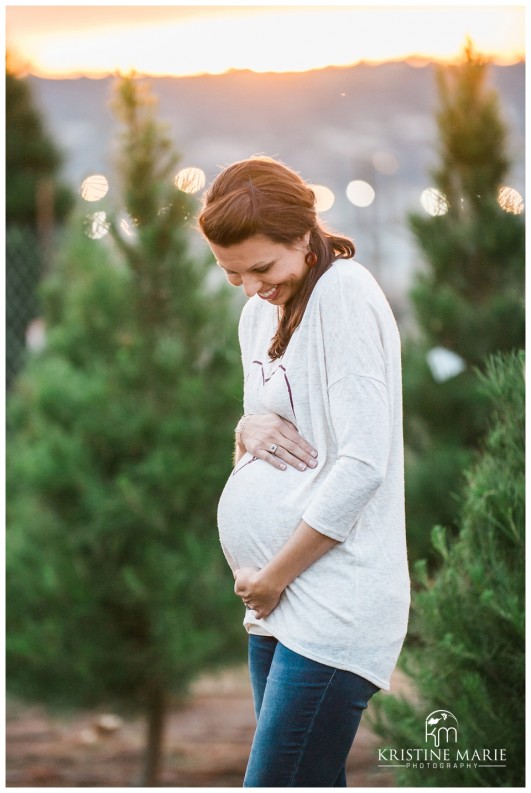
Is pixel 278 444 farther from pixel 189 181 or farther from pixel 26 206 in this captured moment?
pixel 26 206

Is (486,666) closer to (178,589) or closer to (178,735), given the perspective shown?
(178,589)

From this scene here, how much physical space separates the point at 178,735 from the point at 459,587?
2.06 meters

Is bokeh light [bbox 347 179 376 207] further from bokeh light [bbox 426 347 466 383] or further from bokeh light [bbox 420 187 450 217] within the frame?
bokeh light [bbox 426 347 466 383]

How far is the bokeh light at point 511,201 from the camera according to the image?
11.7ft

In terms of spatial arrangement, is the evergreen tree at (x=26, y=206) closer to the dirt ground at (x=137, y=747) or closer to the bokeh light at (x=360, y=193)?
the bokeh light at (x=360, y=193)

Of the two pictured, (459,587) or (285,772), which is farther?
(459,587)

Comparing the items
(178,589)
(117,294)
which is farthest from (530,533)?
(117,294)

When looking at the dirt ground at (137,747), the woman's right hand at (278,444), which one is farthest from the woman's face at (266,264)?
the dirt ground at (137,747)

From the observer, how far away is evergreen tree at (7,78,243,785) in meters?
2.97

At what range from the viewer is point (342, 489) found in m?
1.18

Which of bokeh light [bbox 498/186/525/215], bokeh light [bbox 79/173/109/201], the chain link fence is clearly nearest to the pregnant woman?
bokeh light [bbox 79/173/109/201]

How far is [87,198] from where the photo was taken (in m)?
3.12

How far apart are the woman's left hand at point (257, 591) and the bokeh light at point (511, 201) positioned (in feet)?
8.85

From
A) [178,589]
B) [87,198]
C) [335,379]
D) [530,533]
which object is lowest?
[178,589]
